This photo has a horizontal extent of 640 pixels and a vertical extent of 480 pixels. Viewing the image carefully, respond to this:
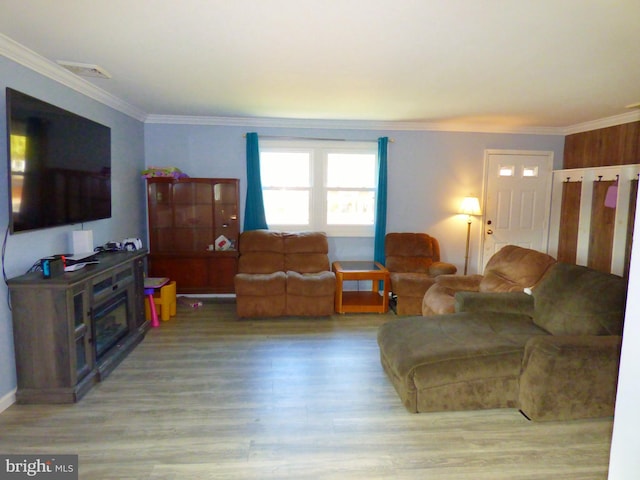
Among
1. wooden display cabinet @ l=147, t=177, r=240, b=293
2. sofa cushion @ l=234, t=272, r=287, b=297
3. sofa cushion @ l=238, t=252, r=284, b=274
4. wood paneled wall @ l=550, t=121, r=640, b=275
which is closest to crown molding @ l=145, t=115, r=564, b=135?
wood paneled wall @ l=550, t=121, r=640, b=275

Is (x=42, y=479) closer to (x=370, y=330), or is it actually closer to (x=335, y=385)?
(x=335, y=385)

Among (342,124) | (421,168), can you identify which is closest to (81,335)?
(342,124)

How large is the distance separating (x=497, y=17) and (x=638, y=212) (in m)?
1.67

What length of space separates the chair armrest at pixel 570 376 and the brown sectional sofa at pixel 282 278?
7.58 feet

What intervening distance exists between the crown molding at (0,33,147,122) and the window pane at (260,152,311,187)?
179 centimetres

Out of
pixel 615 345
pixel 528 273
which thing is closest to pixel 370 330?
pixel 528 273

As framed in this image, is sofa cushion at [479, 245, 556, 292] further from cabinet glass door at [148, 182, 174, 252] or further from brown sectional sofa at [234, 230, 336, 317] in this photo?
cabinet glass door at [148, 182, 174, 252]

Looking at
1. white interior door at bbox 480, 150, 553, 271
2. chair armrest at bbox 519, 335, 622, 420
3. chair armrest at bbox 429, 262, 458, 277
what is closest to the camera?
chair armrest at bbox 519, 335, 622, 420

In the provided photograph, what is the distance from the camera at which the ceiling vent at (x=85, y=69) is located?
115 inches

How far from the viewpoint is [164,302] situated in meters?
4.25

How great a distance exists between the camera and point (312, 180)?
17.4 feet

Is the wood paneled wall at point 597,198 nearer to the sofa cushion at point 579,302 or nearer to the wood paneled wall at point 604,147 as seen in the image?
the wood paneled wall at point 604,147

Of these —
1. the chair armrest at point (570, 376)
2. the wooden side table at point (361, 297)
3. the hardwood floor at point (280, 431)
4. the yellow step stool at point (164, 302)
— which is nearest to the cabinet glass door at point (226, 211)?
the yellow step stool at point (164, 302)

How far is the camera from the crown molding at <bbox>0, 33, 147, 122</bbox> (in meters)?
2.51
